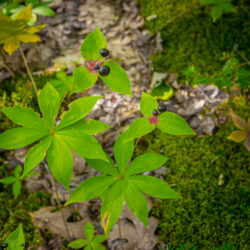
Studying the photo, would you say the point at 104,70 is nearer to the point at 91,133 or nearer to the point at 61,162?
the point at 91,133

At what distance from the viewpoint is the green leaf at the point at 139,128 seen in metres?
1.48

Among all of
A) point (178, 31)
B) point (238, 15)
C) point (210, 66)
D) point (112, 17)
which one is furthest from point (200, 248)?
point (112, 17)

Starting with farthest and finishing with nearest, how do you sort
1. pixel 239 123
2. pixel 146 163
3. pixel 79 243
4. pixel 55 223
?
pixel 55 223
pixel 239 123
pixel 79 243
pixel 146 163

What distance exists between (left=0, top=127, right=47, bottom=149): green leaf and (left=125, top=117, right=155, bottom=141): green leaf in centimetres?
62

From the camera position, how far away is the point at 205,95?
2699 mm

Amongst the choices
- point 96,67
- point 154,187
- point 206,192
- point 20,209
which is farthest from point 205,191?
point 20,209

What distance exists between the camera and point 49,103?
5.08 feet

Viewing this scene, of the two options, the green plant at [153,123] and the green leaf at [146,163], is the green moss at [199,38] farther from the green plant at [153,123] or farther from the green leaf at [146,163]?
the green leaf at [146,163]

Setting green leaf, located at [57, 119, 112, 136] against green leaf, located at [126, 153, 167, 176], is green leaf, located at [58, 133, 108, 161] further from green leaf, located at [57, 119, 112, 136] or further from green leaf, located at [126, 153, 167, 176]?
green leaf, located at [126, 153, 167, 176]

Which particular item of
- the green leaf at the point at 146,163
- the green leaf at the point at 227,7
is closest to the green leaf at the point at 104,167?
the green leaf at the point at 146,163

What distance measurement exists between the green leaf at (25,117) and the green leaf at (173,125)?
86cm

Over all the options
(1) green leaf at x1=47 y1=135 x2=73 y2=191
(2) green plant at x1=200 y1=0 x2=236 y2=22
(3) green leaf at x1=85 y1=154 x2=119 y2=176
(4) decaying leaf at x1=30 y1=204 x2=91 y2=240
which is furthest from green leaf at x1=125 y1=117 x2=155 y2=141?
(2) green plant at x1=200 y1=0 x2=236 y2=22

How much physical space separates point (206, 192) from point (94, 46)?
5.45 ft

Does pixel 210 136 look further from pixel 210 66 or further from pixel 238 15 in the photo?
pixel 238 15
